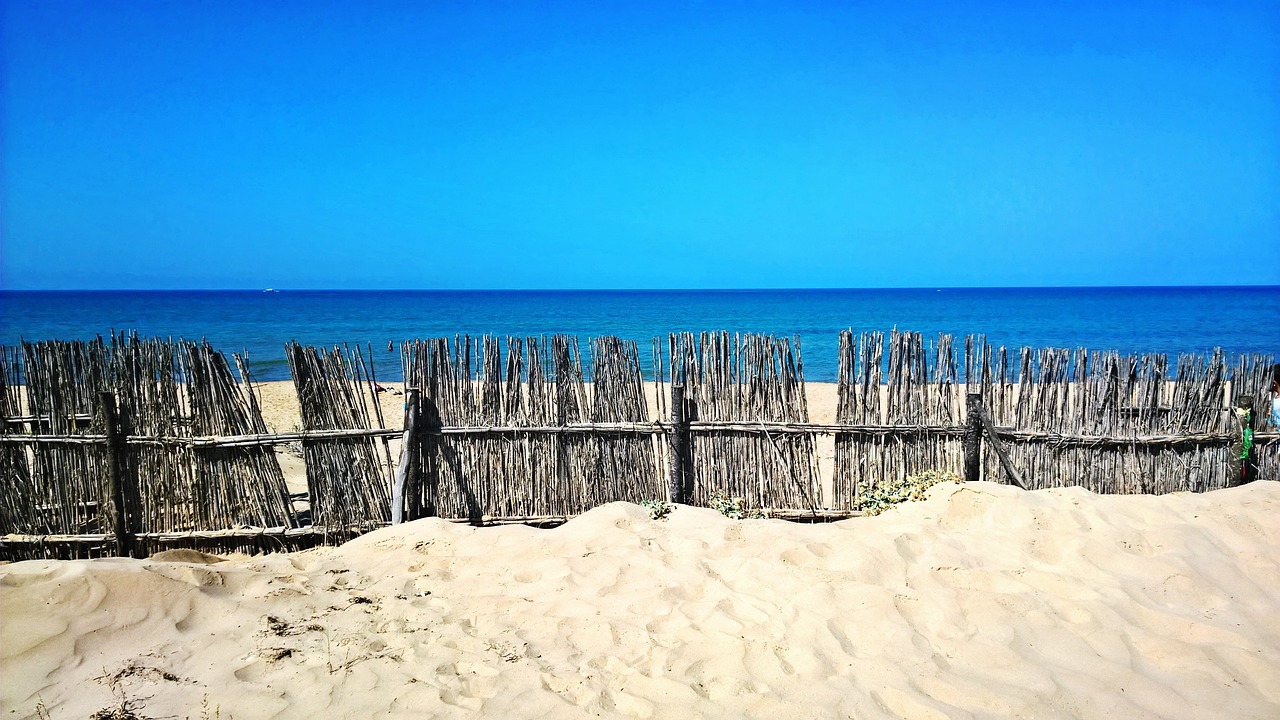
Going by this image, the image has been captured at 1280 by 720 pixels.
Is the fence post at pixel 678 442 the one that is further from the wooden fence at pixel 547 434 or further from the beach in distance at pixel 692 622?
the beach in distance at pixel 692 622

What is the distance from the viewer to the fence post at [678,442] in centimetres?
543

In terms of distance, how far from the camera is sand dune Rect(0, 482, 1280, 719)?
9.61ft

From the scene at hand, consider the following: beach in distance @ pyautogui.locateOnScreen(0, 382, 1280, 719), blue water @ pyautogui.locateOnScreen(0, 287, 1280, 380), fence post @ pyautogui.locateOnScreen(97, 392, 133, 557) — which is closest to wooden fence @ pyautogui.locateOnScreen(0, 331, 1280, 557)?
fence post @ pyautogui.locateOnScreen(97, 392, 133, 557)

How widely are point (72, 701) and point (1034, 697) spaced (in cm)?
385

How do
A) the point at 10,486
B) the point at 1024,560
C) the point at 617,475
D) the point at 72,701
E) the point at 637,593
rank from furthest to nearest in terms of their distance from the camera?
the point at 617,475
the point at 10,486
the point at 1024,560
the point at 637,593
the point at 72,701

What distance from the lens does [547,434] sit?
5445 mm

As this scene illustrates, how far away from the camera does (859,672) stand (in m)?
3.14

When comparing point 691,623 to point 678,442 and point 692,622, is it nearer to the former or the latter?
point 692,622

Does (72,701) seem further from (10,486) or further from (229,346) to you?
(229,346)

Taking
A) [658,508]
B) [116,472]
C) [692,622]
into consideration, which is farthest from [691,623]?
[116,472]

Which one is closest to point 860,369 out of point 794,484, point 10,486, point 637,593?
point 794,484

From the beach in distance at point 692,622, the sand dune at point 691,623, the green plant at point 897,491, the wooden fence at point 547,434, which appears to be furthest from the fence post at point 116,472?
the green plant at point 897,491

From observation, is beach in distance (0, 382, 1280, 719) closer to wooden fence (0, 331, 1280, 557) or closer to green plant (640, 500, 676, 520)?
green plant (640, 500, 676, 520)

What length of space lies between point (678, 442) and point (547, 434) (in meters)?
0.99
